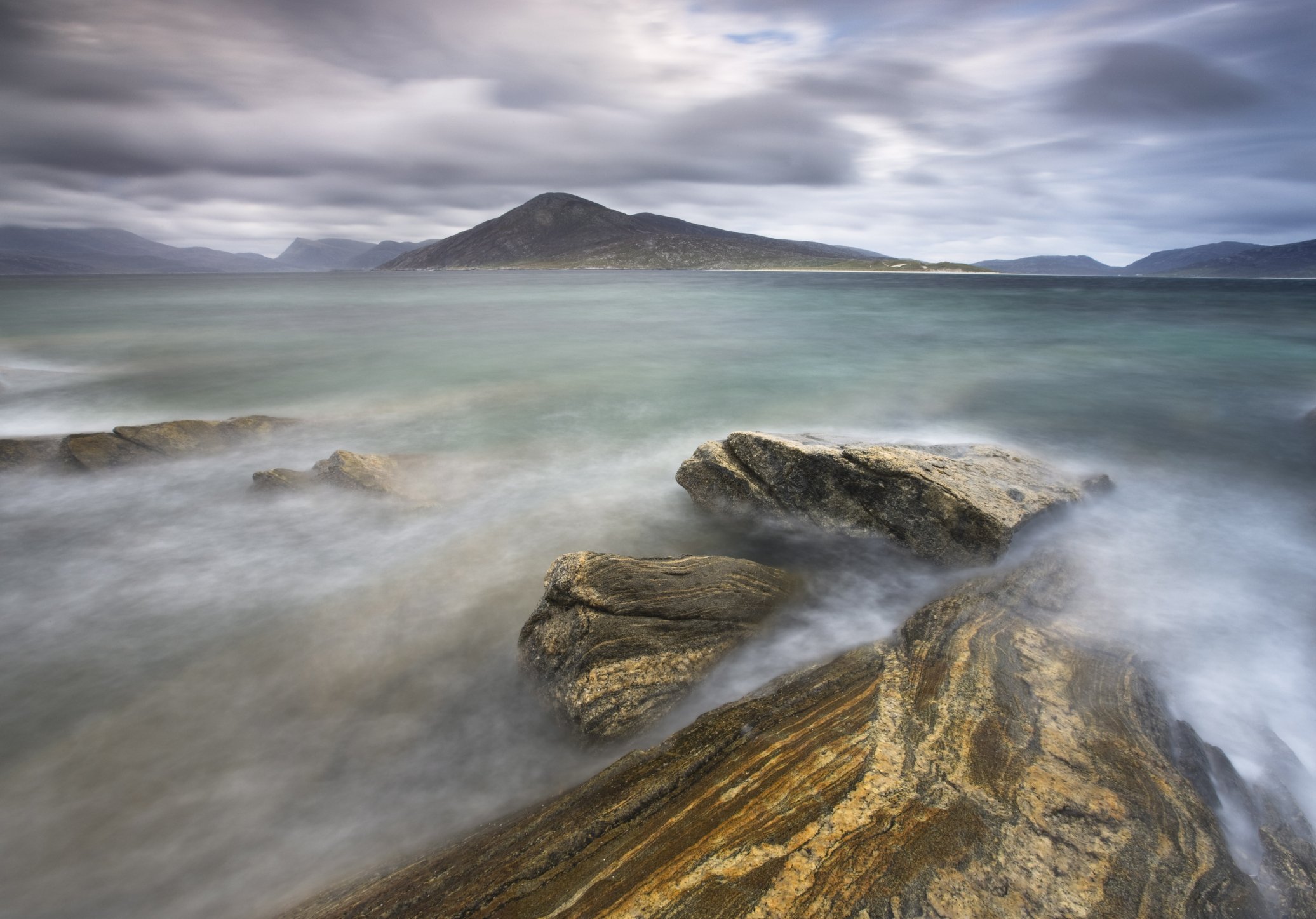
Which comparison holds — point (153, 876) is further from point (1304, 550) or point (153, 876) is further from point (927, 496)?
point (1304, 550)

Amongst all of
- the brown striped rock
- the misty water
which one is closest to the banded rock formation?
A: the misty water

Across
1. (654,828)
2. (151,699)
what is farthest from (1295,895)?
(151,699)

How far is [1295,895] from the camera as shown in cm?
324

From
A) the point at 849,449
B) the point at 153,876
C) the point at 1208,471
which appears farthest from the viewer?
the point at 1208,471

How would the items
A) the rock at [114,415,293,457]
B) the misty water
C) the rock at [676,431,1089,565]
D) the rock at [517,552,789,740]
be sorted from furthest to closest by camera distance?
the rock at [114,415,293,457]
the rock at [676,431,1089,565]
the rock at [517,552,789,740]
the misty water

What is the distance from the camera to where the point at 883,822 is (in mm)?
3355

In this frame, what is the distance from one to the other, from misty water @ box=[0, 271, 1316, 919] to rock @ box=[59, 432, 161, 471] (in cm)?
70

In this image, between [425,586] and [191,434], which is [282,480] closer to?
[191,434]

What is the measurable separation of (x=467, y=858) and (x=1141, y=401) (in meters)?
19.9

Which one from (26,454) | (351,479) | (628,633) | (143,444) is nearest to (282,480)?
(351,479)

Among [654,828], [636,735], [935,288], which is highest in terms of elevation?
[935,288]

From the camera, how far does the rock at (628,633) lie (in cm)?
504

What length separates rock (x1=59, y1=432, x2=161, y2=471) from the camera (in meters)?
10.9

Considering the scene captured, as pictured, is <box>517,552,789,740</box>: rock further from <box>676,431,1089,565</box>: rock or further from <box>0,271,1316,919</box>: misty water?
<box>676,431,1089,565</box>: rock
